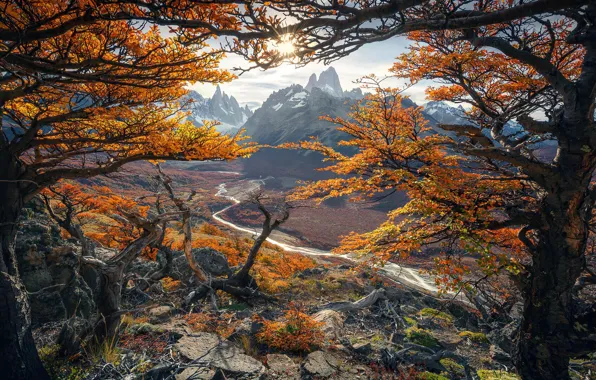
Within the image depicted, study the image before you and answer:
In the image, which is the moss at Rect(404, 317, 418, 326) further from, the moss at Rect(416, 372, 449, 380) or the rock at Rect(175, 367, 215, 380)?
the rock at Rect(175, 367, 215, 380)

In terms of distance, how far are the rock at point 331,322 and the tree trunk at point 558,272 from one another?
3984 millimetres

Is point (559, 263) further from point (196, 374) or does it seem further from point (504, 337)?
point (196, 374)

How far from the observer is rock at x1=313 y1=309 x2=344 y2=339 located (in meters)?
7.15

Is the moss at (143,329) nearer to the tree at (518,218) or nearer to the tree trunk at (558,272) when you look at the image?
the tree at (518,218)

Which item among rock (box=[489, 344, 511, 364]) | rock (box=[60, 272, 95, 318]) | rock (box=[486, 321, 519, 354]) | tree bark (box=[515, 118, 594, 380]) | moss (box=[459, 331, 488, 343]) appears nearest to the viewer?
tree bark (box=[515, 118, 594, 380])

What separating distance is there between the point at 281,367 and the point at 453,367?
14.2 ft

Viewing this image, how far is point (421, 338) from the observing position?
310 inches

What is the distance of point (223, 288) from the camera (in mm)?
10375

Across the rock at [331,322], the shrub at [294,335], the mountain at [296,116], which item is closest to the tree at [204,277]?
the rock at [331,322]

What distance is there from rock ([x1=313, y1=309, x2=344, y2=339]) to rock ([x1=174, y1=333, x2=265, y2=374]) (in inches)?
102

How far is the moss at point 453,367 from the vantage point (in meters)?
6.18

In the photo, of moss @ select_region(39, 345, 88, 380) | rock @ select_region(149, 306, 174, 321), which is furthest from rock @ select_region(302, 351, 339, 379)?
rock @ select_region(149, 306, 174, 321)

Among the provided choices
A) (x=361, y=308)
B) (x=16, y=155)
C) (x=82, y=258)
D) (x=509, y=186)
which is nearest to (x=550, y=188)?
(x=509, y=186)

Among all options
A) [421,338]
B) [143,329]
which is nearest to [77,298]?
[143,329]
